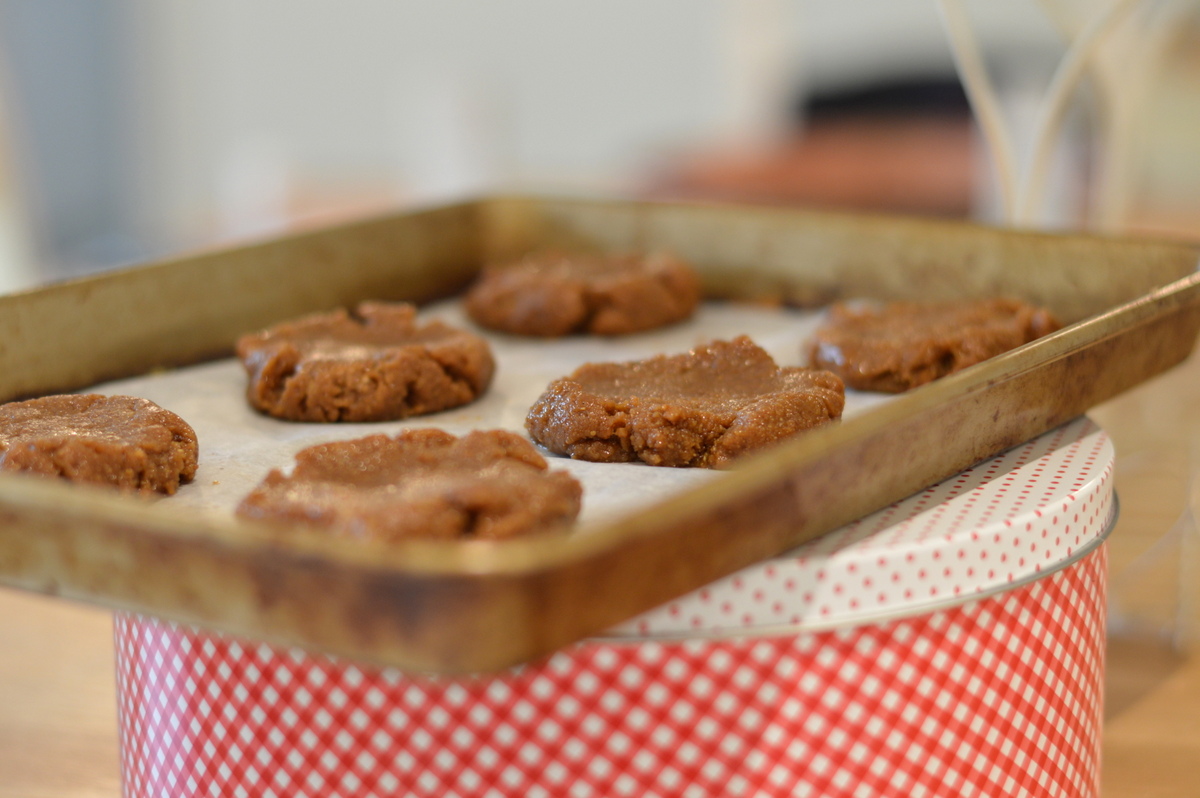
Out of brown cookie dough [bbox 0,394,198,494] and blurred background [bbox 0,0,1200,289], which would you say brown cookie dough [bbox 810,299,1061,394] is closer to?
brown cookie dough [bbox 0,394,198,494]

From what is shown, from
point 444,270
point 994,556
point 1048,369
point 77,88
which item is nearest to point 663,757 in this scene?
point 994,556

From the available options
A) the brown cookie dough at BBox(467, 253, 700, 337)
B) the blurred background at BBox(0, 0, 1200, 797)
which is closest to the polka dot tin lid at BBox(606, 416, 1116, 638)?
the brown cookie dough at BBox(467, 253, 700, 337)

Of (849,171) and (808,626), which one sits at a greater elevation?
(808,626)

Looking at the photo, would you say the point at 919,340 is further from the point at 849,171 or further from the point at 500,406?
the point at 849,171

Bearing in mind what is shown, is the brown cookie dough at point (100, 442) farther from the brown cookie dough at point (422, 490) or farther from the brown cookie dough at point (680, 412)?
the brown cookie dough at point (680, 412)

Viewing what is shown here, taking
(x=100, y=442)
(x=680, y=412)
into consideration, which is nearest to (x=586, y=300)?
(x=680, y=412)
